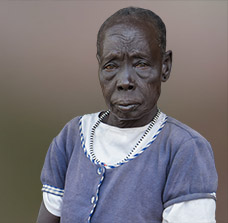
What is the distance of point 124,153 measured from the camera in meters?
1.03

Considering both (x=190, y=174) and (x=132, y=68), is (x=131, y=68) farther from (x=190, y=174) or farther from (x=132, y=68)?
(x=190, y=174)

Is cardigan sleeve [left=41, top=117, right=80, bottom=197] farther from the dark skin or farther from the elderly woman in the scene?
the dark skin

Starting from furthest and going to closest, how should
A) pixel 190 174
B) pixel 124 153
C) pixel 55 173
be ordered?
pixel 55 173 < pixel 124 153 < pixel 190 174

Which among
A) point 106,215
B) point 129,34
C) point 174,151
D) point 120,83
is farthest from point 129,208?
point 129,34

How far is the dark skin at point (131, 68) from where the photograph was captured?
951mm

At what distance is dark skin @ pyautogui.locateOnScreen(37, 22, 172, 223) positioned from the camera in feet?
3.12

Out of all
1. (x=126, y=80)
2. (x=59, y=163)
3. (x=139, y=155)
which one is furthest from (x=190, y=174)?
(x=59, y=163)

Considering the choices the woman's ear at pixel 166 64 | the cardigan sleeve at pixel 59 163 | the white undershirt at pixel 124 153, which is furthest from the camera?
the cardigan sleeve at pixel 59 163

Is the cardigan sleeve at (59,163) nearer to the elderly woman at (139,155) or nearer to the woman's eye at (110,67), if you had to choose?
the elderly woman at (139,155)

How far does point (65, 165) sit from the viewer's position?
1157mm

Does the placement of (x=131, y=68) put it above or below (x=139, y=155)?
above

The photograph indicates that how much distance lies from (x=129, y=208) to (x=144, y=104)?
0.29m

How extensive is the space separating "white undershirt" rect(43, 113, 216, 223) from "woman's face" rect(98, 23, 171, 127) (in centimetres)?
7

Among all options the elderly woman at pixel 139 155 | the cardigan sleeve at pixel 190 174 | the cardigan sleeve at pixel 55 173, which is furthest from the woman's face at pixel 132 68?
the cardigan sleeve at pixel 55 173
